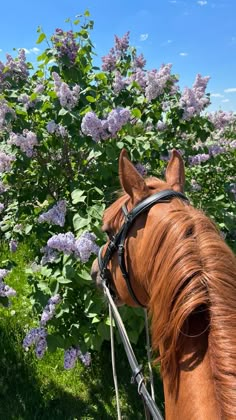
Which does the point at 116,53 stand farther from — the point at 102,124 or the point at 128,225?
the point at 128,225

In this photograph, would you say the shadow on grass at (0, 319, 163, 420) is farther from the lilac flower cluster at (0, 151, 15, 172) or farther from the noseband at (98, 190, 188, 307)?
the noseband at (98, 190, 188, 307)

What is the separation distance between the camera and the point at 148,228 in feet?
4.91

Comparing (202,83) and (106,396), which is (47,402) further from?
(202,83)

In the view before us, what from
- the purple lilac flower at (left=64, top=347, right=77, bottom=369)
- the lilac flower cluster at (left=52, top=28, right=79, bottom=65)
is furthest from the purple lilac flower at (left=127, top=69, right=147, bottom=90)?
the purple lilac flower at (left=64, top=347, right=77, bottom=369)

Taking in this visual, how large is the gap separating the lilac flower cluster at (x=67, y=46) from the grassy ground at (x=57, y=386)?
2.68 m

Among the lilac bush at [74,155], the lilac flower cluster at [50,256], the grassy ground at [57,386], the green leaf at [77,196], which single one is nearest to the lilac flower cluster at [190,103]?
the lilac bush at [74,155]

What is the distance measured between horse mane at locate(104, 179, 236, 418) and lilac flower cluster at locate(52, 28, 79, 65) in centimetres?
210

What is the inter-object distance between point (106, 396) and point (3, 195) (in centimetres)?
194

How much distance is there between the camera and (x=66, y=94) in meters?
2.82

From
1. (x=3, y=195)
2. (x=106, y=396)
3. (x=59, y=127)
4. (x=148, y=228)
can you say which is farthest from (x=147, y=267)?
(x=106, y=396)

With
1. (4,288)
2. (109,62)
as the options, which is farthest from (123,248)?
(109,62)

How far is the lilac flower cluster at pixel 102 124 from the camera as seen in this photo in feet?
8.66

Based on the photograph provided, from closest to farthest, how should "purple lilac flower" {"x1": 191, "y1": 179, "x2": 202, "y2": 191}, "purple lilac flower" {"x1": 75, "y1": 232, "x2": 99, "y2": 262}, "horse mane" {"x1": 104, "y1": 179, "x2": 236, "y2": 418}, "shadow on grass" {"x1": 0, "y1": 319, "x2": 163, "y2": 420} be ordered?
"horse mane" {"x1": 104, "y1": 179, "x2": 236, "y2": 418}
"purple lilac flower" {"x1": 75, "y1": 232, "x2": 99, "y2": 262}
"shadow on grass" {"x1": 0, "y1": 319, "x2": 163, "y2": 420}
"purple lilac flower" {"x1": 191, "y1": 179, "x2": 202, "y2": 191}

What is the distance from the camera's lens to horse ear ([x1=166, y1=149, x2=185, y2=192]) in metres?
1.81
